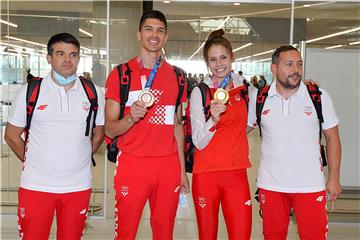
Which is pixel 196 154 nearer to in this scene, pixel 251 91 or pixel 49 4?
pixel 251 91

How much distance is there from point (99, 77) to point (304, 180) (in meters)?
3.75

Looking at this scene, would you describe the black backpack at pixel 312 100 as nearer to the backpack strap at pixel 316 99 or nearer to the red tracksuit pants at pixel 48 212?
the backpack strap at pixel 316 99

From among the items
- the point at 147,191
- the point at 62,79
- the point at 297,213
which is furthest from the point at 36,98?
the point at 297,213

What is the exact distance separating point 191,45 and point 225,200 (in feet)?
12.4

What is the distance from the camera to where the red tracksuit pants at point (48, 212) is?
3.43 meters

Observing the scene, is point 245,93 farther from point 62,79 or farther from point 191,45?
point 191,45

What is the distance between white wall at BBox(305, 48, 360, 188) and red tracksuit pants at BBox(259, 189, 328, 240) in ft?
10.4

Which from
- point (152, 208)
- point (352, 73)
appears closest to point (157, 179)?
point (152, 208)

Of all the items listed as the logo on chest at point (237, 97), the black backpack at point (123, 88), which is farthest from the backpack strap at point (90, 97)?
the logo on chest at point (237, 97)

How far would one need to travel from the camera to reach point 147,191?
3510mm

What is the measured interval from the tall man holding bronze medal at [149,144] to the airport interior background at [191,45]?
2.59m

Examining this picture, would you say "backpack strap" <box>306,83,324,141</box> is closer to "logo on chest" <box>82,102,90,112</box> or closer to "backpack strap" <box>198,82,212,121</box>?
"backpack strap" <box>198,82,212,121</box>

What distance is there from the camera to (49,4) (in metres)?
6.97

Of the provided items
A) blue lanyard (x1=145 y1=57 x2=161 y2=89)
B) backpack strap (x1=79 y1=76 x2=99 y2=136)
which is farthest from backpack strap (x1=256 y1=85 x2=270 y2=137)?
backpack strap (x1=79 y1=76 x2=99 y2=136)
